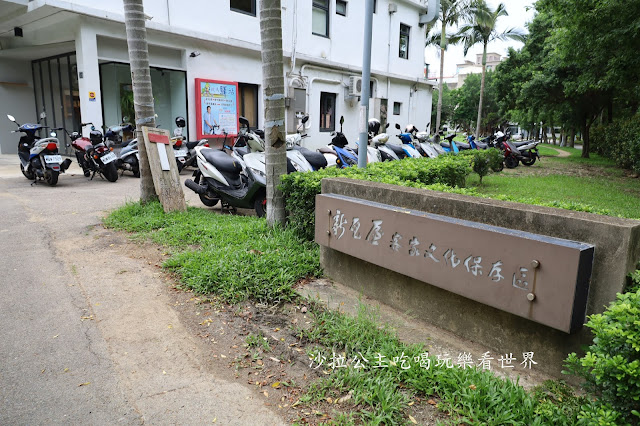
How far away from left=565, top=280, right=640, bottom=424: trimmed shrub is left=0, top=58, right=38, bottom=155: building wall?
17.8m

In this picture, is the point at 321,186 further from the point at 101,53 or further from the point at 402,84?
the point at 402,84

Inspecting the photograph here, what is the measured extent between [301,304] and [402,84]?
66.2 ft

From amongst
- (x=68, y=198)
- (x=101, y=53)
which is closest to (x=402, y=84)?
(x=101, y=53)

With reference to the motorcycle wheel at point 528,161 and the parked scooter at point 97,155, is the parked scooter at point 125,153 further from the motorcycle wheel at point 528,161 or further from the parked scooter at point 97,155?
the motorcycle wheel at point 528,161

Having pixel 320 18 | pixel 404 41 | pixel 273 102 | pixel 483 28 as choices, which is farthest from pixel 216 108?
pixel 483 28

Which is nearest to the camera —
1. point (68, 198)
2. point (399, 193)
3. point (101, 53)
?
point (399, 193)

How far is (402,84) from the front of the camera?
2216cm

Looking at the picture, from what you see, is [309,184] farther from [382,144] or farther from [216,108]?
[216,108]

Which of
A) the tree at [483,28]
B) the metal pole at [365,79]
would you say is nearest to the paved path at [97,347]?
the metal pole at [365,79]

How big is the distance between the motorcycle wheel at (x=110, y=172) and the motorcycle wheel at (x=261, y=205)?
515 cm

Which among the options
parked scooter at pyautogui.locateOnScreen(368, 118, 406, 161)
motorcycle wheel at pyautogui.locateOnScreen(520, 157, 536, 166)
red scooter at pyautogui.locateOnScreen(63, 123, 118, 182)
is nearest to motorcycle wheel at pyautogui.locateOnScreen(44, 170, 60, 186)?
red scooter at pyautogui.locateOnScreen(63, 123, 118, 182)

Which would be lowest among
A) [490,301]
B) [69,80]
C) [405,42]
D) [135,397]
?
[135,397]

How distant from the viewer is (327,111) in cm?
1873

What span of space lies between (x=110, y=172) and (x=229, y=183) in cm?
470
